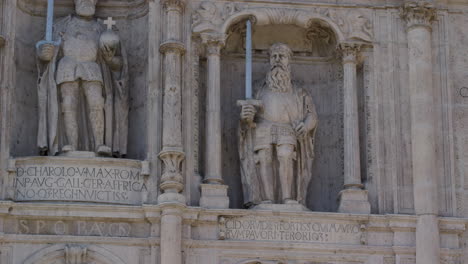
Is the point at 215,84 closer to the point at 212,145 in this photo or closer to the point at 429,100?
the point at 212,145

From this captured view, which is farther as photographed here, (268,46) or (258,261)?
(268,46)

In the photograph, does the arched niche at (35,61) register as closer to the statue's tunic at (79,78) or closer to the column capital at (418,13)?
the statue's tunic at (79,78)

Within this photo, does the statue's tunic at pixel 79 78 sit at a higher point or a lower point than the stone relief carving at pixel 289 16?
lower

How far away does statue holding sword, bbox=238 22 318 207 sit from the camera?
20.1m

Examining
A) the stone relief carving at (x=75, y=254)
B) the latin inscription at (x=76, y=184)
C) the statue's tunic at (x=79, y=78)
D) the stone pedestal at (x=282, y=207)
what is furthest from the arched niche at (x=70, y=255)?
the stone pedestal at (x=282, y=207)

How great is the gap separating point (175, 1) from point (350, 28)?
2.66m

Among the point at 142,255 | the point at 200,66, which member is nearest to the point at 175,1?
the point at 200,66

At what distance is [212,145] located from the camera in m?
20.0

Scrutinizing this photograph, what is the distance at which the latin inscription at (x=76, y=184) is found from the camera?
19.4 metres

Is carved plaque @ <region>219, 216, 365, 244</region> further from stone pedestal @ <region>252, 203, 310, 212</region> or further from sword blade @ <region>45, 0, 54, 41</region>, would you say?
sword blade @ <region>45, 0, 54, 41</region>

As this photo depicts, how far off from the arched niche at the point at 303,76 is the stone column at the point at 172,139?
0.76 metres

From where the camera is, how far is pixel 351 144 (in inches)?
800

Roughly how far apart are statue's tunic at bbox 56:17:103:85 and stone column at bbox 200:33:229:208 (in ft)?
5.24

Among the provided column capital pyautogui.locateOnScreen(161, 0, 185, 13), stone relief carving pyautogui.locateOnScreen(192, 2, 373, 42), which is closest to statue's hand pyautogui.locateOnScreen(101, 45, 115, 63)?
column capital pyautogui.locateOnScreen(161, 0, 185, 13)
